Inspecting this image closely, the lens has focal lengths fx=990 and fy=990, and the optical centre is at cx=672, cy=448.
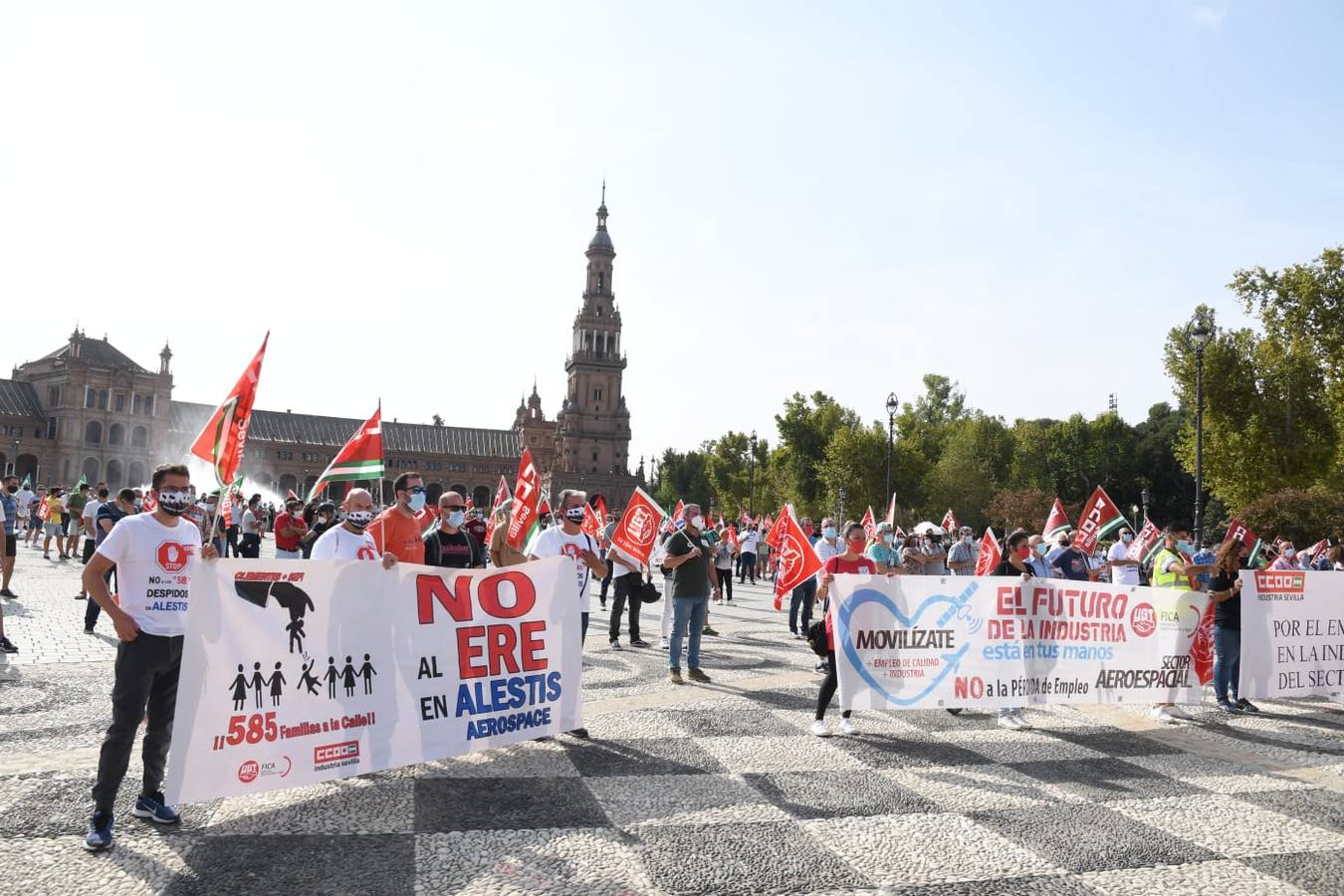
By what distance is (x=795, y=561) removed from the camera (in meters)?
15.8

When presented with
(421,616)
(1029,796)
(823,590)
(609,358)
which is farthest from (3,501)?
(609,358)

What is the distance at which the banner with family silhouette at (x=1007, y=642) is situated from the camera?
29.4 ft

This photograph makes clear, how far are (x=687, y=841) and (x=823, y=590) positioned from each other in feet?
11.9

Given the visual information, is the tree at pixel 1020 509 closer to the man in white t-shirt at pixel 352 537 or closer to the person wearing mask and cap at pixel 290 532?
the person wearing mask and cap at pixel 290 532

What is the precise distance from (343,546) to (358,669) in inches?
49.3

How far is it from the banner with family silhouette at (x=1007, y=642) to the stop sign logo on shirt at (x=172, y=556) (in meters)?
5.32

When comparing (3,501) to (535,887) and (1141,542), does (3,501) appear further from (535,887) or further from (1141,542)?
(1141,542)

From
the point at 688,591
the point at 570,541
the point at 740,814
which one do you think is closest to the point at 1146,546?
the point at 688,591

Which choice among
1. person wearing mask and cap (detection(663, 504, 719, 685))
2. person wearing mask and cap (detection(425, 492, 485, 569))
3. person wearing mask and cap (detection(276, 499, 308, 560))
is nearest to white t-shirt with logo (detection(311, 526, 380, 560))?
person wearing mask and cap (detection(425, 492, 485, 569))

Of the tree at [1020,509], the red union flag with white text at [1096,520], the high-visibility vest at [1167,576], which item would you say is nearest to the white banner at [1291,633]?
the high-visibility vest at [1167,576]

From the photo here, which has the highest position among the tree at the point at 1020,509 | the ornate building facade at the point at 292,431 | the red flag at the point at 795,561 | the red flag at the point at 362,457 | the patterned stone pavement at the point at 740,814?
the ornate building facade at the point at 292,431

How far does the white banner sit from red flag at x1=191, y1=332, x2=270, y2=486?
10063mm

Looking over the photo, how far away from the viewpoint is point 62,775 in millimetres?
6535

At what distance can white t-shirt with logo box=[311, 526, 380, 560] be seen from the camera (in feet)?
24.7
